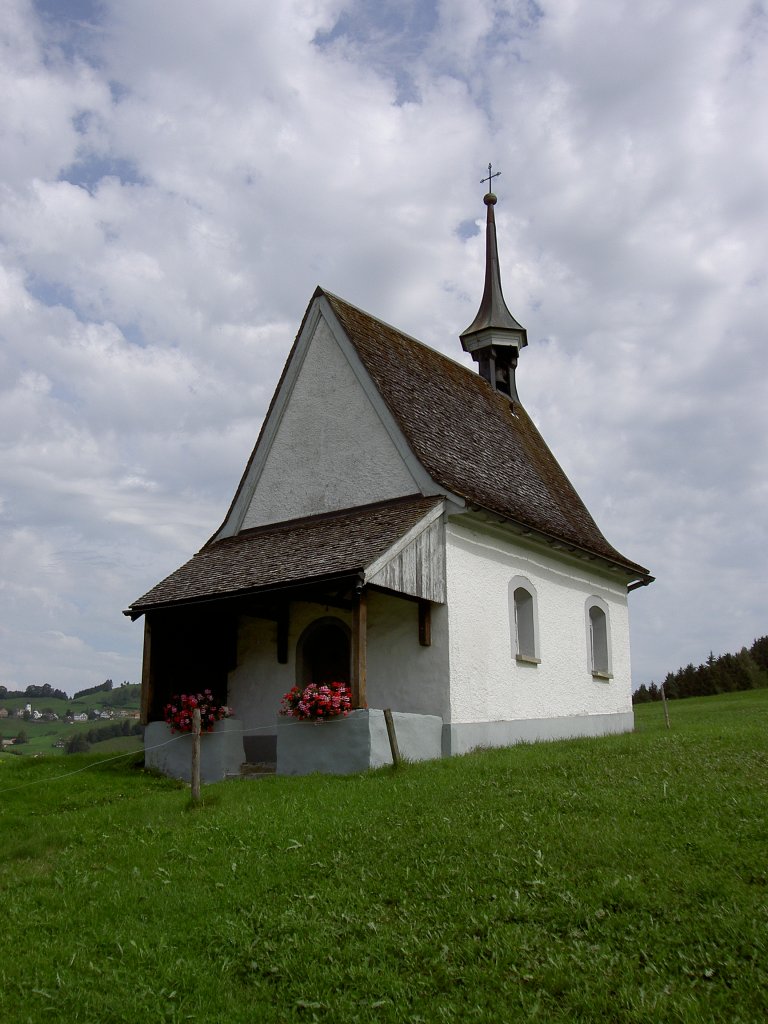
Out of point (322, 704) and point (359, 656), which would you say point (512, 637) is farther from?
point (322, 704)

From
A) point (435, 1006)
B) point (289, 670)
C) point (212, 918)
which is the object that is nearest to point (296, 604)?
point (289, 670)

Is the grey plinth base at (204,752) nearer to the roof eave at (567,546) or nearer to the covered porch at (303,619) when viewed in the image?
the covered porch at (303,619)

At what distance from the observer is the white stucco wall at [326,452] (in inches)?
657

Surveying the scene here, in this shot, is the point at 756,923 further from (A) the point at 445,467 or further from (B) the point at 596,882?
(A) the point at 445,467

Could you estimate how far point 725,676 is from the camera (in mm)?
41562

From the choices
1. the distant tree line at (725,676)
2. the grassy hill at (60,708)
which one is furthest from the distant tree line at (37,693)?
the distant tree line at (725,676)

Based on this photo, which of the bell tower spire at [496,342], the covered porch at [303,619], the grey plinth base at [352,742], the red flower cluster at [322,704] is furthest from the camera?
the bell tower spire at [496,342]

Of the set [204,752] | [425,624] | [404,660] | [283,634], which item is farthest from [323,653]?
[425,624]

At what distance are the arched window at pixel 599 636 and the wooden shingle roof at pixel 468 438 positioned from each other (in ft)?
3.33

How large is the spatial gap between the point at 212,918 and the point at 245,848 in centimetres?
168

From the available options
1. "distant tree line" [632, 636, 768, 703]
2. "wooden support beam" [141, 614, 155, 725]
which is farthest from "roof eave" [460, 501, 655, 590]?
"distant tree line" [632, 636, 768, 703]

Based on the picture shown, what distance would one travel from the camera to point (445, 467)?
16.5 meters

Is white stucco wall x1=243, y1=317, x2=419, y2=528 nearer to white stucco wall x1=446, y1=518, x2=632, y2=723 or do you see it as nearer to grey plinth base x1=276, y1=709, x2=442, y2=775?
white stucco wall x1=446, y1=518, x2=632, y2=723

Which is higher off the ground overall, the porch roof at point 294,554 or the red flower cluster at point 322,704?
the porch roof at point 294,554
